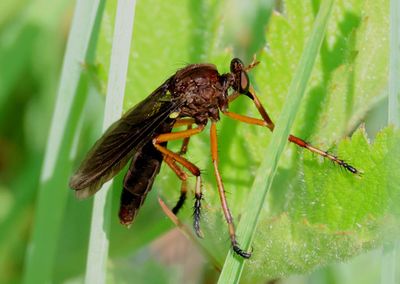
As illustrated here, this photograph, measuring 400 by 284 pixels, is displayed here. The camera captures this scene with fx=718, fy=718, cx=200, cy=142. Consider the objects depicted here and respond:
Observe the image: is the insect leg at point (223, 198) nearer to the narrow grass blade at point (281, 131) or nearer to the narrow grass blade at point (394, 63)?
the narrow grass blade at point (281, 131)

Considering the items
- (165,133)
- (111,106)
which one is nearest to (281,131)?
(111,106)

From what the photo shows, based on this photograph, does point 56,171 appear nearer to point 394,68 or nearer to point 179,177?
point 179,177

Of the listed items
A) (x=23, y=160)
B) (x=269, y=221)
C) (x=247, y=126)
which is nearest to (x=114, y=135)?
(x=247, y=126)

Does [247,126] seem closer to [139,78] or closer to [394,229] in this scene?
[139,78]

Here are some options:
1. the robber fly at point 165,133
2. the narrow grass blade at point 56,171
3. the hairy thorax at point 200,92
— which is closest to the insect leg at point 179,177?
the robber fly at point 165,133

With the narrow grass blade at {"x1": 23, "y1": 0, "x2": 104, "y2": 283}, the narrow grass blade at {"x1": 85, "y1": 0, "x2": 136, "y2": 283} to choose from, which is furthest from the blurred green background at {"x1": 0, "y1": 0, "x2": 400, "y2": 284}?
the narrow grass blade at {"x1": 85, "y1": 0, "x2": 136, "y2": 283}

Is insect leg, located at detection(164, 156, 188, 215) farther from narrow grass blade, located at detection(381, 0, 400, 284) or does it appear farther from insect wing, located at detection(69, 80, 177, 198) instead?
narrow grass blade, located at detection(381, 0, 400, 284)
